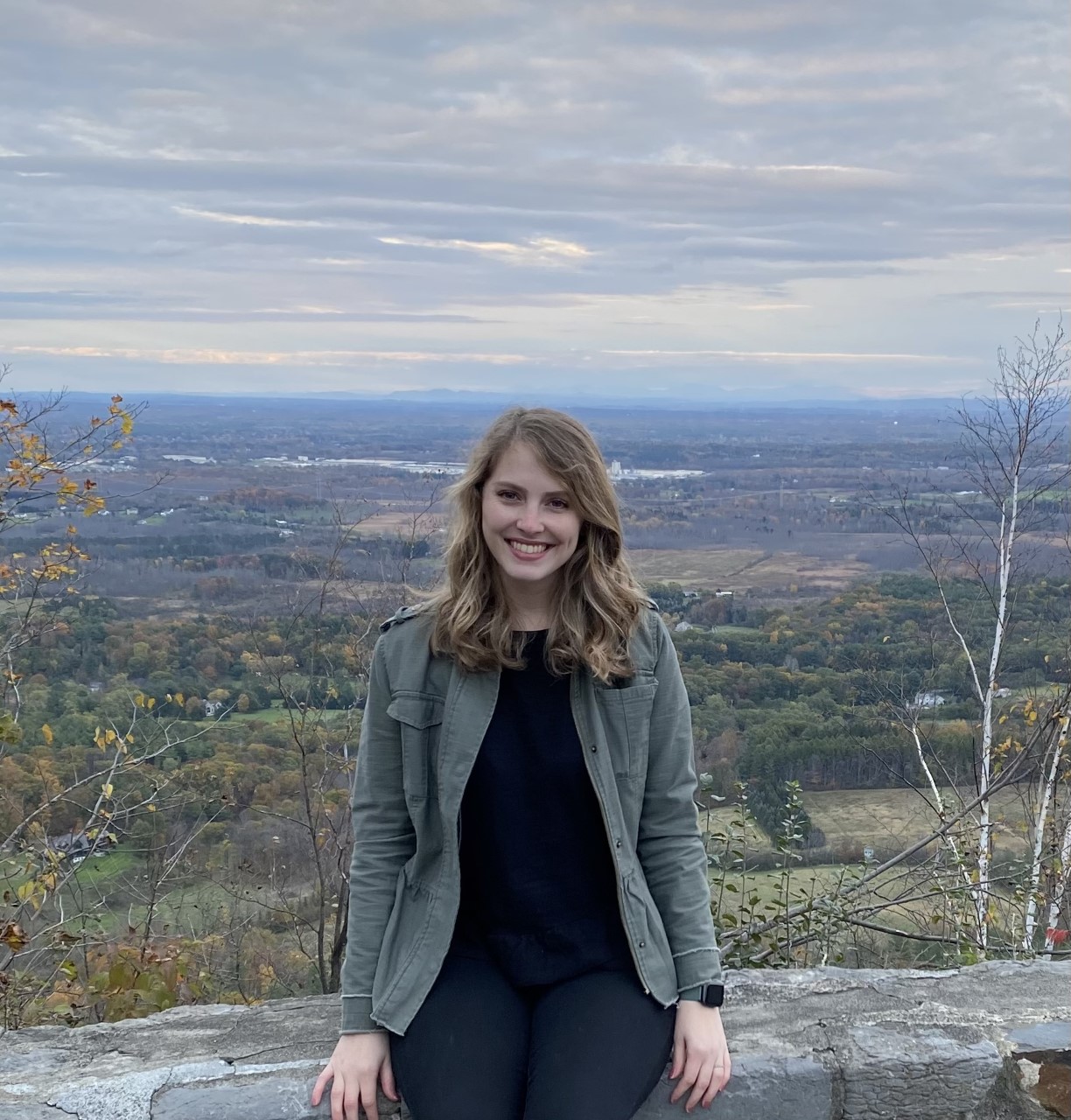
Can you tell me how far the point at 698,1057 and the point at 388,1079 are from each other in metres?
0.61

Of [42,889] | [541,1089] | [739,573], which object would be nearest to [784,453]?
[739,573]

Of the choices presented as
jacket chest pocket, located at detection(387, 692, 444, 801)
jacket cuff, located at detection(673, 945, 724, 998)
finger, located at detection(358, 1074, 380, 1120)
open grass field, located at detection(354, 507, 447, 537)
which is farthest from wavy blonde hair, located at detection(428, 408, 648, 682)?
open grass field, located at detection(354, 507, 447, 537)

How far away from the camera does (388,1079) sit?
1.92 meters

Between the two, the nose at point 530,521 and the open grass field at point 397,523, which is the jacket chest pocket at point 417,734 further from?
the open grass field at point 397,523

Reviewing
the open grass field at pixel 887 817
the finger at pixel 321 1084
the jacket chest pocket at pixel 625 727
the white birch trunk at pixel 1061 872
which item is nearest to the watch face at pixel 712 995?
the jacket chest pocket at pixel 625 727

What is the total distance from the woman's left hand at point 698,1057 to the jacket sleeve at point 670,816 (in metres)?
0.17

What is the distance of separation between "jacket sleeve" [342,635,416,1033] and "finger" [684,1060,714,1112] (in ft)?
2.25

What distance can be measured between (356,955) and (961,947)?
3137mm

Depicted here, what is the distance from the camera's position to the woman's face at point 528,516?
6.73ft

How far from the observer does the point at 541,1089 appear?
5.89ft

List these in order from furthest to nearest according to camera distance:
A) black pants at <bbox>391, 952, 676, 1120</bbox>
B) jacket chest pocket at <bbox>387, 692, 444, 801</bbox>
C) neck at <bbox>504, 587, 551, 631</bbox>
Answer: neck at <bbox>504, 587, 551, 631</bbox> < jacket chest pocket at <bbox>387, 692, 444, 801</bbox> < black pants at <bbox>391, 952, 676, 1120</bbox>

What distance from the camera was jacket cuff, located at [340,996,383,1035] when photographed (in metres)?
1.93

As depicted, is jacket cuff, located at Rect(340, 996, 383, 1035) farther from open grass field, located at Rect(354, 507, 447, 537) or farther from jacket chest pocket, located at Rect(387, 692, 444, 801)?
open grass field, located at Rect(354, 507, 447, 537)

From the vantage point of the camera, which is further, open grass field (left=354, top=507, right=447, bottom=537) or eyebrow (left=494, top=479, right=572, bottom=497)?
open grass field (left=354, top=507, right=447, bottom=537)
